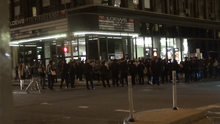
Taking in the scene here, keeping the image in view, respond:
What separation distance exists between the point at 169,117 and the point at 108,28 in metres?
19.1

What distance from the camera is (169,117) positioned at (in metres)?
7.07

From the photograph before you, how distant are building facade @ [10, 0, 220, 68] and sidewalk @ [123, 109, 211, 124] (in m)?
14.9

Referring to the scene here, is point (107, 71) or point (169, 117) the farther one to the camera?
point (107, 71)

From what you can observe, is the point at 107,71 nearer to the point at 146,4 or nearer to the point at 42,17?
the point at 42,17

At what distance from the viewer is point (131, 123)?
669cm

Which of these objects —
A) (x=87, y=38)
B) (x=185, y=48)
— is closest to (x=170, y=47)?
(x=185, y=48)

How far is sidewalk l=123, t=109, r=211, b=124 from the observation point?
6754mm

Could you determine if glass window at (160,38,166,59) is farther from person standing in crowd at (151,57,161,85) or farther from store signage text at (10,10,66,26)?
person standing in crowd at (151,57,161,85)

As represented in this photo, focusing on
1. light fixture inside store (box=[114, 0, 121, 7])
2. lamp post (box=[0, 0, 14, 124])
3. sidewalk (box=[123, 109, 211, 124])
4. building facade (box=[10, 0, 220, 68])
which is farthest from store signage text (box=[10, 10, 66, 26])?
lamp post (box=[0, 0, 14, 124])

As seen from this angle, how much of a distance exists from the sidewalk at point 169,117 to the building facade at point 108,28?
1489 centimetres

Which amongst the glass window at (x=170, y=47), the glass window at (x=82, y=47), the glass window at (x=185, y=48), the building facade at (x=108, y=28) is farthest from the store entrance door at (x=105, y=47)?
the glass window at (x=185, y=48)

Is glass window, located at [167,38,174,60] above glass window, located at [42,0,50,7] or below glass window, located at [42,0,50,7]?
below

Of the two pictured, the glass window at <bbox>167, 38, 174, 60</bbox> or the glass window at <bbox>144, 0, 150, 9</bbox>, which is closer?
the glass window at <bbox>144, 0, 150, 9</bbox>

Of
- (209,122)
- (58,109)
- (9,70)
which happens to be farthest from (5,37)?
(58,109)
